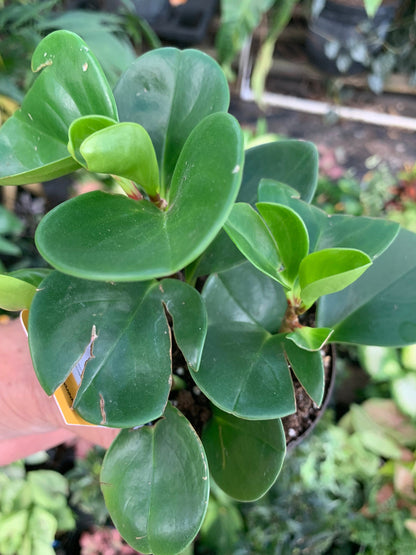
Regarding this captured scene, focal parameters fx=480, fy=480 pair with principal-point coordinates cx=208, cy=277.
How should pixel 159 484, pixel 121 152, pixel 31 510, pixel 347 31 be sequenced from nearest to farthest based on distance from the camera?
pixel 121 152 → pixel 159 484 → pixel 31 510 → pixel 347 31

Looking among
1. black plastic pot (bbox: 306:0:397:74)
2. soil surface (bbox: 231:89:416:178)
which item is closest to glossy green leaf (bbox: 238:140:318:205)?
soil surface (bbox: 231:89:416:178)

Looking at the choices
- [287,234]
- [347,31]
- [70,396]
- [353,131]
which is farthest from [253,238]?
[347,31]

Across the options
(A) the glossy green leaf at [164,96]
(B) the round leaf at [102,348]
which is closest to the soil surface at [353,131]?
(A) the glossy green leaf at [164,96]

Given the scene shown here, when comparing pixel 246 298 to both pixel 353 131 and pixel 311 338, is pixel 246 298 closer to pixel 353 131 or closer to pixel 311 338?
pixel 311 338

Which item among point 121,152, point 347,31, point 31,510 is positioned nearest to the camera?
point 121,152

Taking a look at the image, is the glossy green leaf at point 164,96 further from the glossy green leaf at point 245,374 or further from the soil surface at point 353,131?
the soil surface at point 353,131

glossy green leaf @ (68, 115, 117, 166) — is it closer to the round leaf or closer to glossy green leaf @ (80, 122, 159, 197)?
glossy green leaf @ (80, 122, 159, 197)

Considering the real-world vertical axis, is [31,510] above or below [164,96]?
below
